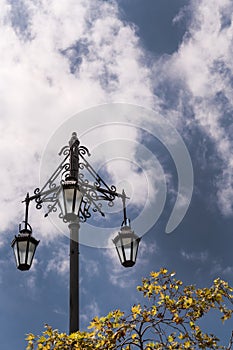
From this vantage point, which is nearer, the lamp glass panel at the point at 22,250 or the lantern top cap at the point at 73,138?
the lamp glass panel at the point at 22,250

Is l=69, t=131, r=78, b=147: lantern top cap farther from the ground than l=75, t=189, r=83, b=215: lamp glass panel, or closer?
farther from the ground

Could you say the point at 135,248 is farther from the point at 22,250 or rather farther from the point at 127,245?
the point at 22,250

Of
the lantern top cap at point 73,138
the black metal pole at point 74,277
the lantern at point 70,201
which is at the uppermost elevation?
the lantern top cap at point 73,138

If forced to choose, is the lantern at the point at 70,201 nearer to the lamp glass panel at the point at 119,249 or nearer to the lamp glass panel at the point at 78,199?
the lamp glass panel at the point at 78,199

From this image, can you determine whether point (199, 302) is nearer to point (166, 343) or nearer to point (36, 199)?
point (166, 343)

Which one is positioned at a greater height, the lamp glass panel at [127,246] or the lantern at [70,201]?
the lantern at [70,201]

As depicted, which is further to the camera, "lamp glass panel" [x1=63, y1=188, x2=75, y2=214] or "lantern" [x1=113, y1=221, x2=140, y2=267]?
"lantern" [x1=113, y1=221, x2=140, y2=267]

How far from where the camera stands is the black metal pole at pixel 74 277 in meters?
6.49

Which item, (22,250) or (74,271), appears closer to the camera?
Answer: (74,271)

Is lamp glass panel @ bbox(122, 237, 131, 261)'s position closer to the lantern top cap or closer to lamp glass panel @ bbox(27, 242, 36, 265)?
lamp glass panel @ bbox(27, 242, 36, 265)

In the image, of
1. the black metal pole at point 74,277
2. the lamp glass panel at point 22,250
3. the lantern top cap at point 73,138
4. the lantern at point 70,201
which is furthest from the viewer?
the lantern top cap at point 73,138

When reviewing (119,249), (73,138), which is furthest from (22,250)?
(73,138)

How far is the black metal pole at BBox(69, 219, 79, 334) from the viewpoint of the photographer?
6.49 m

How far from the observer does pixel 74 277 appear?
6.80 meters
